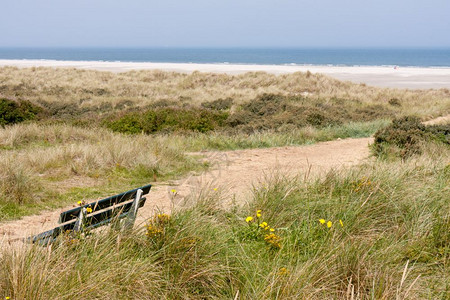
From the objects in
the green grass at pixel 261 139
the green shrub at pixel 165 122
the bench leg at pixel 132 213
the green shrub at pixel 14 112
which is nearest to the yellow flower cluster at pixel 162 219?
the bench leg at pixel 132 213

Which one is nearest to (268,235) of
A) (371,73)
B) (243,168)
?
(243,168)

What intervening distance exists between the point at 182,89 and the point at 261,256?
30793 millimetres

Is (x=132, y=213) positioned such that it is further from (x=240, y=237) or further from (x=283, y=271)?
(x=283, y=271)

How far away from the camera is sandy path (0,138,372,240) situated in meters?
6.05

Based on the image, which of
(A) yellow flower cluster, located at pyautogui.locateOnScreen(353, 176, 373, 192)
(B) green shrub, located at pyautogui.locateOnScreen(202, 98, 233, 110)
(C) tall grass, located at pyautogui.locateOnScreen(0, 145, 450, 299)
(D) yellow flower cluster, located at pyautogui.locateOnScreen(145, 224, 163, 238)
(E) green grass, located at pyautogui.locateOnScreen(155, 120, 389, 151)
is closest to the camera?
(C) tall grass, located at pyautogui.locateOnScreen(0, 145, 450, 299)

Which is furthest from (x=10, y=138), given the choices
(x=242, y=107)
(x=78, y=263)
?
(x=242, y=107)

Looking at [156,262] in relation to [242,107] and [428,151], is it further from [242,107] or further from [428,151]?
[242,107]

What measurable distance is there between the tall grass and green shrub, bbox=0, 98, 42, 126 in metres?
14.9

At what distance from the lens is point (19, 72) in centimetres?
4141

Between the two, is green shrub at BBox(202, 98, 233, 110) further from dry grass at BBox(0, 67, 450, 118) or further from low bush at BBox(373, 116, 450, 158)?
low bush at BBox(373, 116, 450, 158)

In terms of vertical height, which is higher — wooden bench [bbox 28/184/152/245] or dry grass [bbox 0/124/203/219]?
wooden bench [bbox 28/184/152/245]

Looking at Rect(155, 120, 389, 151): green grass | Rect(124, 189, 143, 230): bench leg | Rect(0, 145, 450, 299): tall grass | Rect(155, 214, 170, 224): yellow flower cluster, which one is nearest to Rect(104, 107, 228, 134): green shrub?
Rect(155, 120, 389, 151): green grass

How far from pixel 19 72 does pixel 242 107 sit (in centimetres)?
2724

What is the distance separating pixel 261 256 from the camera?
397 centimetres
